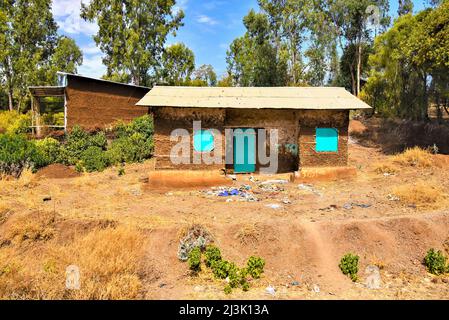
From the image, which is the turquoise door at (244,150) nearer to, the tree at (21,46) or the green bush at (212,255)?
the green bush at (212,255)

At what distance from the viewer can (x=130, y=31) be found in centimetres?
2622

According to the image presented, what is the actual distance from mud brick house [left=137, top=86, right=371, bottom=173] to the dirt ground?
166cm

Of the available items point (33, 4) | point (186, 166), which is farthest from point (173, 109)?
point (33, 4)

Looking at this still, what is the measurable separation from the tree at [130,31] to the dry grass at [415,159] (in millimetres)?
20901

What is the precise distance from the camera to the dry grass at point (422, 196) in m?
9.48

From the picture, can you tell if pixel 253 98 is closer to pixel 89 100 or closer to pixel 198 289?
pixel 198 289

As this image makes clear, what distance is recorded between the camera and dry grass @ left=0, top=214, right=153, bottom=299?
5.79m

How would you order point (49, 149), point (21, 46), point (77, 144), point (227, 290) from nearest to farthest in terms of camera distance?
point (227, 290) → point (49, 149) → point (77, 144) → point (21, 46)

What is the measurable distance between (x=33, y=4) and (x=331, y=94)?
27.6 m

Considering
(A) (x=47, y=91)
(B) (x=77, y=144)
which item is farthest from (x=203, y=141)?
(A) (x=47, y=91)

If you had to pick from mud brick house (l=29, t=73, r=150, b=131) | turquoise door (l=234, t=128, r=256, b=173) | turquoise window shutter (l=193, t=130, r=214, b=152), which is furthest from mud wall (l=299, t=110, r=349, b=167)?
mud brick house (l=29, t=73, r=150, b=131)

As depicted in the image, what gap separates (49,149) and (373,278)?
1565cm

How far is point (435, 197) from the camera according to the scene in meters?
9.70

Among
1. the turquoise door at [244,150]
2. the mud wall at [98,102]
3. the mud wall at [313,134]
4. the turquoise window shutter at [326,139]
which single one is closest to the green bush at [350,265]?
the mud wall at [313,134]
